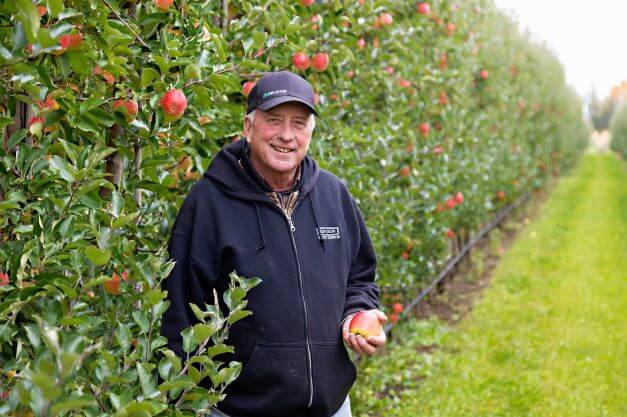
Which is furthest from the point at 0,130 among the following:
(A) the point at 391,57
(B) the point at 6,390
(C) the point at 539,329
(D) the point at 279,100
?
(C) the point at 539,329

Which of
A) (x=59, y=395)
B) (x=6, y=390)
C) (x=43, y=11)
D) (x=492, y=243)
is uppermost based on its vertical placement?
(x=43, y=11)

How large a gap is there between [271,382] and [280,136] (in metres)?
0.73

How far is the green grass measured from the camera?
466 centimetres

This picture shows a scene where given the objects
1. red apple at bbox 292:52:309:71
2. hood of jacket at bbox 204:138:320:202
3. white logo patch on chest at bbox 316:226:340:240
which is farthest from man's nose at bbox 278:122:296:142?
red apple at bbox 292:52:309:71

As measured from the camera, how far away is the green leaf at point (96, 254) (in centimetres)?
155

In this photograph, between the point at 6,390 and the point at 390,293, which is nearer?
the point at 6,390

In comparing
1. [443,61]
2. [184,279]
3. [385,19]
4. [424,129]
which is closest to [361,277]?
[184,279]

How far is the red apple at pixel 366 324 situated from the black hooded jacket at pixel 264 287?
0.06 meters

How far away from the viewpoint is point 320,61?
329 centimetres

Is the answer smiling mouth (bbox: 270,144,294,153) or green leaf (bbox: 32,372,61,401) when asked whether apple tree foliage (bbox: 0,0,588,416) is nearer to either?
green leaf (bbox: 32,372,61,401)

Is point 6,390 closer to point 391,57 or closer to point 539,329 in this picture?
point 391,57

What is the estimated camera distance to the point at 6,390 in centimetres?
163

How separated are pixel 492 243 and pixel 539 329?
409 centimetres

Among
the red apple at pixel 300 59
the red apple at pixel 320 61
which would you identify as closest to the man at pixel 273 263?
the red apple at pixel 300 59
